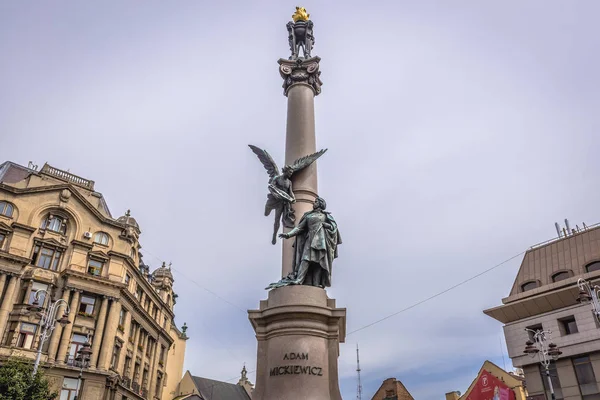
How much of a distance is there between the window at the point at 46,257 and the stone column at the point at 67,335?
281cm

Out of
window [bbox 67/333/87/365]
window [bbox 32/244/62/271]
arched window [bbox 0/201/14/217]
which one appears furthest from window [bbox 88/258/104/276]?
arched window [bbox 0/201/14/217]

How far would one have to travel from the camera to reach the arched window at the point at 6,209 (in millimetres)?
36134

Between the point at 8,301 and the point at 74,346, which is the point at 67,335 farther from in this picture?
the point at 8,301

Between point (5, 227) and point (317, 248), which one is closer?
point (317, 248)

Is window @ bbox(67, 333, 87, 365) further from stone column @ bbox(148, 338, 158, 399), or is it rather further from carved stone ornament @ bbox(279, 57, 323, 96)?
carved stone ornament @ bbox(279, 57, 323, 96)

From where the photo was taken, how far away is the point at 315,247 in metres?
11.7

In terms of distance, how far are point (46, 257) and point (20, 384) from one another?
1634 cm

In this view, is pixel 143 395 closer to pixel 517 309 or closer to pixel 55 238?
pixel 55 238

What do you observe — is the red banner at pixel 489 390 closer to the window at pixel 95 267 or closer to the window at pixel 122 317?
the window at pixel 122 317

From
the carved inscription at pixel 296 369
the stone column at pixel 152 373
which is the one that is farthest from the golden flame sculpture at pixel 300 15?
the stone column at pixel 152 373

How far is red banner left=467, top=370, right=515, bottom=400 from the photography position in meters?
41.9

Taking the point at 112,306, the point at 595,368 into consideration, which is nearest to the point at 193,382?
the point at 112,306

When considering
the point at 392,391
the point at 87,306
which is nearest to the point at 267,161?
the point at 87,306

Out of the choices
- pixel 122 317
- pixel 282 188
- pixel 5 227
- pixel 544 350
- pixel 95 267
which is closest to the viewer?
pixel 282 188
